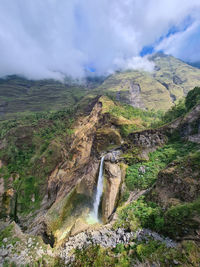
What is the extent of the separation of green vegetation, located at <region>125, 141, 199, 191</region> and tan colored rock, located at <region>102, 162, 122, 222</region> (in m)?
1.91

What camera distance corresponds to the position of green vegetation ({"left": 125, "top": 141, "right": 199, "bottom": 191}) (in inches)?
691

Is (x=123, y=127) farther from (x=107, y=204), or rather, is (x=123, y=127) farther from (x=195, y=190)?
(x=195, y=190)

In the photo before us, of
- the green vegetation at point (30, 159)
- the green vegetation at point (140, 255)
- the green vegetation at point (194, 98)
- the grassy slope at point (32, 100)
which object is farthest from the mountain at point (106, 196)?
the grassy slope at point (32, 100)

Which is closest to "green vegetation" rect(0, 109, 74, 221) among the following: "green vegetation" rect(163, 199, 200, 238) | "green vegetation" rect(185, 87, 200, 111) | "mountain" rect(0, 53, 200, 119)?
"green vegetation" rect(163, 199, 200, 238)

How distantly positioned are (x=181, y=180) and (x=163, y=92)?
141 m

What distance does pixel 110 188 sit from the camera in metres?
20.2

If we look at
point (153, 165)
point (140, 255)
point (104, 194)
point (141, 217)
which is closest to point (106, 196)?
point (104, 194)

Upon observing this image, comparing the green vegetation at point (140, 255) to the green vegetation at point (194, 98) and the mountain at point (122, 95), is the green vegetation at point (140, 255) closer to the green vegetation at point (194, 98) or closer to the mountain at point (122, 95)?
the green vegetation at point (194, 98)

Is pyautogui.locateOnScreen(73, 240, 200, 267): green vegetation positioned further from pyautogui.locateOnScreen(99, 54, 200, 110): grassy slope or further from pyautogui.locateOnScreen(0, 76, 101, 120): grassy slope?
pyautogui.locateOnScreen(0, 76, 101, 120): grassy slope

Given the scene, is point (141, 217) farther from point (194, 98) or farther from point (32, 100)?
point (32, 100)

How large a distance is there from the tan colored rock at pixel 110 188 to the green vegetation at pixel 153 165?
1911 millimetres

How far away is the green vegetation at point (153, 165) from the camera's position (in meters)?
17.6

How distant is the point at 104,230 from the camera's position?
12.9 metres

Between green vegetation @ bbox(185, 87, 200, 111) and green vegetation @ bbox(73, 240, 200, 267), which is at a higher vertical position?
green vegetation @ bbox(185, 87, 200, 111)
